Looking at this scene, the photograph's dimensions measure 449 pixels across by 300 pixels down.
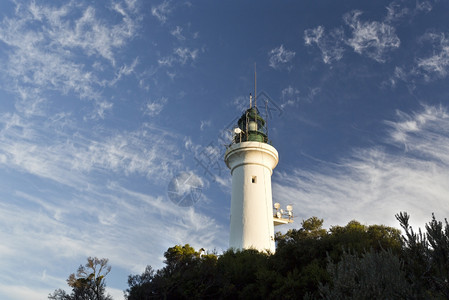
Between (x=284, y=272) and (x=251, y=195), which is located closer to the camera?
(x=284, y=272)

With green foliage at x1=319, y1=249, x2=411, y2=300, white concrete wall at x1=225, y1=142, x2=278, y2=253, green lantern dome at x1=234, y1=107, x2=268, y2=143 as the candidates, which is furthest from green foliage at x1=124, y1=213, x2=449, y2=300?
green lantern dome at x1=234, y1=107, x2=268, y2=143

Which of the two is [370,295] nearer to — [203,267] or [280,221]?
[203,267]

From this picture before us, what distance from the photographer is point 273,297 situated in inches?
687

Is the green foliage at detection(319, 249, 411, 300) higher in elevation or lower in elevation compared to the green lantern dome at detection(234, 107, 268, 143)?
lower

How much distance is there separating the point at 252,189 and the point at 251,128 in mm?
6554

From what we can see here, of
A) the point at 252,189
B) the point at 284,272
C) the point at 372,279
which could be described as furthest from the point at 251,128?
the point at 372,279

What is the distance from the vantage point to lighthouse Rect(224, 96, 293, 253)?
28.1 meters

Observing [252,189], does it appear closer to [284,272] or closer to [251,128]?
[251,128]

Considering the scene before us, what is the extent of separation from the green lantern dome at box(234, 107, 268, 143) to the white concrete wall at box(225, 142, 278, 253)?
5.45 ft

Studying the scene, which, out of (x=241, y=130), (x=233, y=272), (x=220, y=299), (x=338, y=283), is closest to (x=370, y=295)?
(x=338, y=283)

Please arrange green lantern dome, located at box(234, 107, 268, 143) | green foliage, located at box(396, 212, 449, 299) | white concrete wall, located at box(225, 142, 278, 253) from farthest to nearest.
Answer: green lantern dome, located at box(234, 107, 268, 143) < white concrete wall, located at box(225, 142, 278, 253) < green foliage, located at box(396, 212, 449, 299)

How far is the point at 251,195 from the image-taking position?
2931 centimetres

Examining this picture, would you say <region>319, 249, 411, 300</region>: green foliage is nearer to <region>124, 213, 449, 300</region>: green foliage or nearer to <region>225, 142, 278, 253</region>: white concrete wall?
<region>124, 213, 449, 300</region>: green foliage

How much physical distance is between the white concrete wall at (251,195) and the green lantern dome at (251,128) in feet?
5.45
